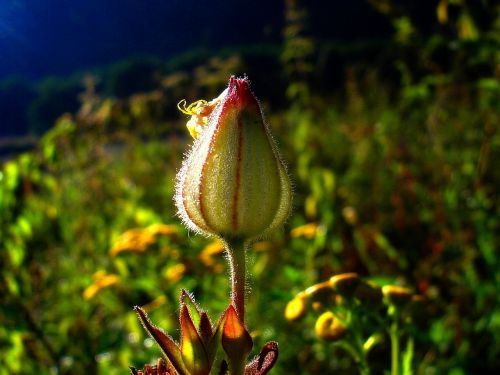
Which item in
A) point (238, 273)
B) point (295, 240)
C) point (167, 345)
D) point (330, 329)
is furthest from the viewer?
point (295, 240)

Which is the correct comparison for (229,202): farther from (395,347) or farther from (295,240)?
(295,240)

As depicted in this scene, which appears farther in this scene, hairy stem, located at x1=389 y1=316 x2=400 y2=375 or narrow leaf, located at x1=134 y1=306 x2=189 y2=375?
hairy stem, located at x1=389 y1=316 x2=400 y2=375

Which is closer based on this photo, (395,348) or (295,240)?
(395,348)

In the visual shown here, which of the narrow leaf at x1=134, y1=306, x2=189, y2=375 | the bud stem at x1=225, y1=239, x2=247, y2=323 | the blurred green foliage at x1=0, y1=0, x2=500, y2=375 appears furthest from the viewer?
the blurred green foliage at x1=0, y1=0, x2=500, y2=375

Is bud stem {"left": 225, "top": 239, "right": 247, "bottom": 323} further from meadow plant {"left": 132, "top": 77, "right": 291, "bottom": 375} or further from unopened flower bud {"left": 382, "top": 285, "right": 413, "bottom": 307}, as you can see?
unopened flower bud {"left": 382, "top": 285, "right": 413, "bottom": 307}

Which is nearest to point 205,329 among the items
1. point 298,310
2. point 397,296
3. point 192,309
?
point 192,309

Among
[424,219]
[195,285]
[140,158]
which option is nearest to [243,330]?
[195,285]

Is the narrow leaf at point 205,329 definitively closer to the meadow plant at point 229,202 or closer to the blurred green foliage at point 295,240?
the meadow plant at point 229,202

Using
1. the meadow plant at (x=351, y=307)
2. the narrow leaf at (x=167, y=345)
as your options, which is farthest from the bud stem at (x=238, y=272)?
the meadow plant at (x=351, y=307)

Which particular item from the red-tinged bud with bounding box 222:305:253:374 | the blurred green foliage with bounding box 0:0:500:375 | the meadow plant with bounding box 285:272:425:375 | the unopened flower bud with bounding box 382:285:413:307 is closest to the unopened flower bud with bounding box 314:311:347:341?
the meadow plant with bounding box 285:272:425:375
